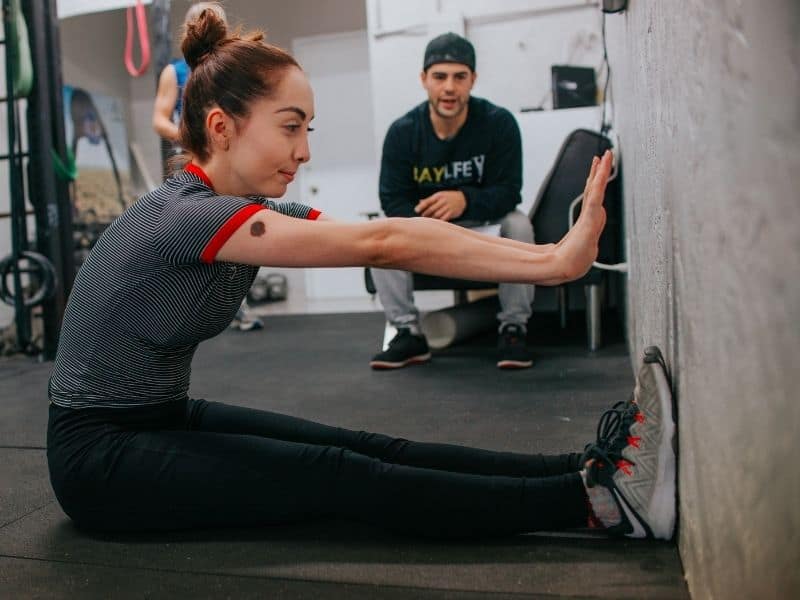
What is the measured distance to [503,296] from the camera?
296 centimetres

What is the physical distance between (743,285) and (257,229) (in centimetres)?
58

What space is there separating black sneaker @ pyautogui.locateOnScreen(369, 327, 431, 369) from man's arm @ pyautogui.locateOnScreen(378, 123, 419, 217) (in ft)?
1.45

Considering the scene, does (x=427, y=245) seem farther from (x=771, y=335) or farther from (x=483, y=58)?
(x=483, y=58)

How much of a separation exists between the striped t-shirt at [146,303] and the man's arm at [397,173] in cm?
172

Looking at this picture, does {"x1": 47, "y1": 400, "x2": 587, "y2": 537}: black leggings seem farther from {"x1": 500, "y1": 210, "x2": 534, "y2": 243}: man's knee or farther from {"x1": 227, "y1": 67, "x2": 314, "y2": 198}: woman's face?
{"x1": 500, "y1": 210, "x2": 534, "y2": 243}: man's knee

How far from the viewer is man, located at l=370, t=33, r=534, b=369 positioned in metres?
2.87

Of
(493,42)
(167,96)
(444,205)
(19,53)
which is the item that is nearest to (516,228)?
(444,205)

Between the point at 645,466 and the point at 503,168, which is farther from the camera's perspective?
the point at 503,168

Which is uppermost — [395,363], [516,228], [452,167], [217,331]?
[452,167]

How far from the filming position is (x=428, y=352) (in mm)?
2936

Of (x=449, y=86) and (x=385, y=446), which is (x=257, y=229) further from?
(x=449, y=86)

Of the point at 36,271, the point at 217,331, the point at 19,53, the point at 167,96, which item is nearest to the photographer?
the point at 217,331

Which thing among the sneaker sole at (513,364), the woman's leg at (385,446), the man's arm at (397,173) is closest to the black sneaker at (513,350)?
the sneaker sole at (513,364)

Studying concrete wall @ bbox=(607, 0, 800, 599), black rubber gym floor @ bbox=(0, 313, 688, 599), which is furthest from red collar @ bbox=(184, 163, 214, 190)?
concrete wall @ bbox=(607, 0, 800, 599)
